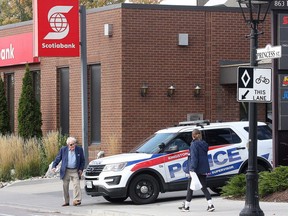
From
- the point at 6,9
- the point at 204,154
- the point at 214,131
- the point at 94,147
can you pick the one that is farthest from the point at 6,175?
the point at 6,9

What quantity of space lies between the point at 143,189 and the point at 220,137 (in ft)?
7.92

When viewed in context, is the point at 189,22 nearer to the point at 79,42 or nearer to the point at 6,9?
the point at 79,42

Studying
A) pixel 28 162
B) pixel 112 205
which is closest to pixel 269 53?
pixel 112 205

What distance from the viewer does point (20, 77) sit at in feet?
117

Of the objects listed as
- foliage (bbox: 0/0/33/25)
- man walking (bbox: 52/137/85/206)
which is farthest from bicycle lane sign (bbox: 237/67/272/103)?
foliage (bbox: 0/0/33/25)

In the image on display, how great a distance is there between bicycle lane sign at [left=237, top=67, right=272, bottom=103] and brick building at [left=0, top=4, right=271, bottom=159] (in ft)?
42.7

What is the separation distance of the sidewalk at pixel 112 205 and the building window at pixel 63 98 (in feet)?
19.9

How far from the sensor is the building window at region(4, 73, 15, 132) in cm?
3647

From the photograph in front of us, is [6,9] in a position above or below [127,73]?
above

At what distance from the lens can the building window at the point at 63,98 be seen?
3322 centimetres

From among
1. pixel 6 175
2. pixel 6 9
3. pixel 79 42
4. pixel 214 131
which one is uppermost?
pixel 6 9

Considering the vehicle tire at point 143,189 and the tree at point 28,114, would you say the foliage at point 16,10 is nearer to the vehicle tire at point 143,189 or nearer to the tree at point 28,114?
the tree at point 28,114

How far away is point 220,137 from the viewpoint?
21.8 m

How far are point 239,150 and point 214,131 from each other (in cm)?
78
